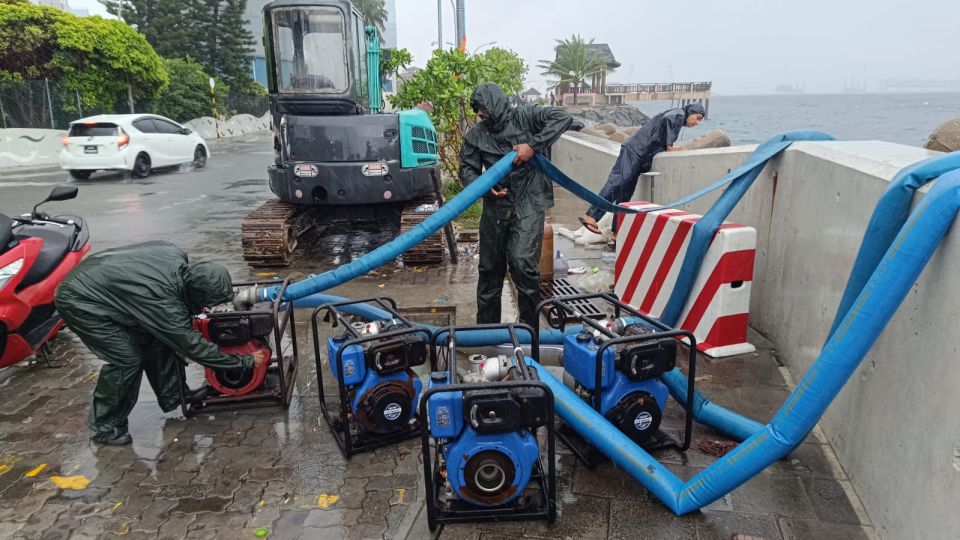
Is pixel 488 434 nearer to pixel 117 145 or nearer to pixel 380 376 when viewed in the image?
pixel 380 376

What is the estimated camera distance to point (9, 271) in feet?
14.6

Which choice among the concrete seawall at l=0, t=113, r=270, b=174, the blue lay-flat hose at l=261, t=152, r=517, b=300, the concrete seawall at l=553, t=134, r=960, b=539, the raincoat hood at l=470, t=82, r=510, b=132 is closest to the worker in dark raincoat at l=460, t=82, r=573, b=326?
the raincoat hood at l=470, t=82, r=510, b=132

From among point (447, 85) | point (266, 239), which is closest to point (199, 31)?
point (447, 85)

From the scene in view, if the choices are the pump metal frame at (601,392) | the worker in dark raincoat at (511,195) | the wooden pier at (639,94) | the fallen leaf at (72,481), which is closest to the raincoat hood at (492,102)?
the worker in dark raincoat at (511,195)

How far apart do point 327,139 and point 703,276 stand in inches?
185

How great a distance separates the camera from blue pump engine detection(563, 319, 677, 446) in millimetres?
3391

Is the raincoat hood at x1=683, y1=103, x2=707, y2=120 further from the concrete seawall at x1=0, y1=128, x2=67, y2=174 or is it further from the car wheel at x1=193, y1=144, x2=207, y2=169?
the concrete seawall at x1=0, y1=128, x2=67, y2=174

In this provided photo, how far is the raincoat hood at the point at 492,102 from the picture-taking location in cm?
511

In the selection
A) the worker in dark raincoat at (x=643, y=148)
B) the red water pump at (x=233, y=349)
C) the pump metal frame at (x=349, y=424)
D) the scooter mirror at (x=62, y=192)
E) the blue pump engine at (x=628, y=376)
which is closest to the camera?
the blue pump engine at (x=628, y=376)

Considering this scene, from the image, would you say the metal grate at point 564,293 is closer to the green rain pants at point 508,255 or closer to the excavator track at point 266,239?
the green rain pants at point 508,255

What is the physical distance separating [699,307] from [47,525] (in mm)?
4436

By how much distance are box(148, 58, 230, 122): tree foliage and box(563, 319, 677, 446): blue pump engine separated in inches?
1250

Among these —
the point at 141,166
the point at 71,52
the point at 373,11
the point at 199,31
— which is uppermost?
the point at 373,11

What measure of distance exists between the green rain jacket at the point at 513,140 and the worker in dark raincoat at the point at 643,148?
100 inches
